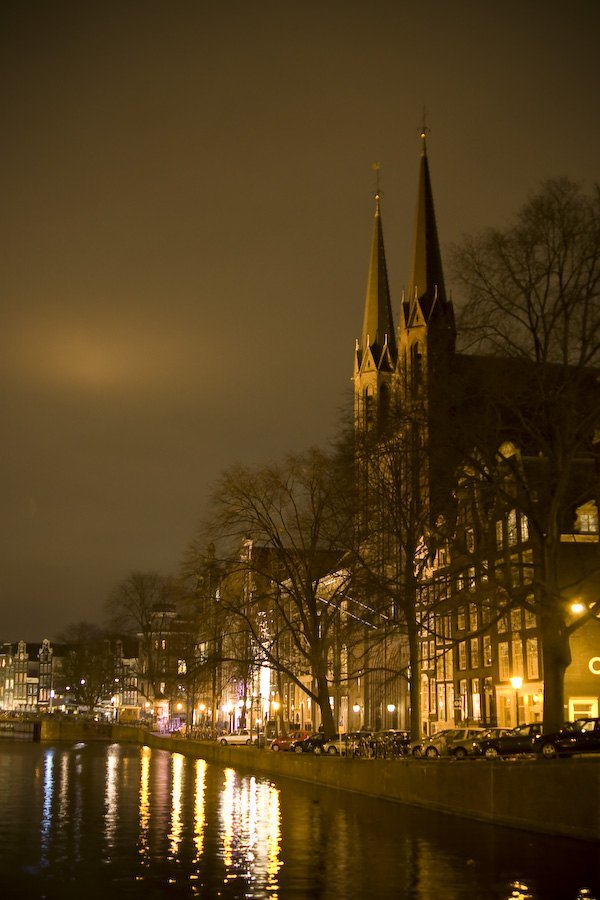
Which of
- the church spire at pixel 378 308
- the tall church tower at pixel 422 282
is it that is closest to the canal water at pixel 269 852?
the tall church tower at pixel 422 282

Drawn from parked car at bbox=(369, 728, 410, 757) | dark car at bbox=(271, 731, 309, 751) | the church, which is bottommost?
dark car at bbox=(271, 731, 309, 751)

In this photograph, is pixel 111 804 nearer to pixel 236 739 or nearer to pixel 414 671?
pixel 414 671

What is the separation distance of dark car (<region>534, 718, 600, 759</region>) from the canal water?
4.41 metres

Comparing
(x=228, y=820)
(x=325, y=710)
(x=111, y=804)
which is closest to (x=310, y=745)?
(x=325, y=710)

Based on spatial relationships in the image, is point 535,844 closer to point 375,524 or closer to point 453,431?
point 453,431

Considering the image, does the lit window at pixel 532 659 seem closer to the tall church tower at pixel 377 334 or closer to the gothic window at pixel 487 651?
the gothic window at pixel 487 651

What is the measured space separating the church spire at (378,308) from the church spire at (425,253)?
10741mm

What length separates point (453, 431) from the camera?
35375mm

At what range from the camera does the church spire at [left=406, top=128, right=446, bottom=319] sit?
10331 cm

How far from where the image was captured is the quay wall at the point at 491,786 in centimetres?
2566

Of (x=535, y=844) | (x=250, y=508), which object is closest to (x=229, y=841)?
(x=535, y=844)

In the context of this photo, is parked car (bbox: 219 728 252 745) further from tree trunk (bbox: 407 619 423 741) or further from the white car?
tree trunk (bbox: 407 619 423 741)

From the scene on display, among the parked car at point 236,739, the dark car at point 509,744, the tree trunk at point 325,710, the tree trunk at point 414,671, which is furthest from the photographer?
the parked car at point 236,739

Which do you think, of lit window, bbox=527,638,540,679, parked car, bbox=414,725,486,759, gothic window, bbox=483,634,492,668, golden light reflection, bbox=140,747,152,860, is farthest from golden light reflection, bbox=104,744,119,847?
lit window, bbox=527,638,540,679
